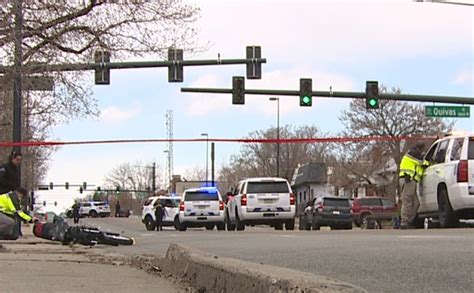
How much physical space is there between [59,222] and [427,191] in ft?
25.6

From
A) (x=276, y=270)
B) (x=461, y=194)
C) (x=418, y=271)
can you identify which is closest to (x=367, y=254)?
(x=418, y=271)

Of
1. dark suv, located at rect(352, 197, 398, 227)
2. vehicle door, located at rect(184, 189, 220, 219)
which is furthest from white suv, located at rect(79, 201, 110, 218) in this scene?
vehicle door, located at rect(184, 189, 220, 219)

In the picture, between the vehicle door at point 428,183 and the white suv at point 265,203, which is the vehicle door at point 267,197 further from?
the vehicle door at point 428,183

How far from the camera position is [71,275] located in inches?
329

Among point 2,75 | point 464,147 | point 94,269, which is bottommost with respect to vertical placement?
point 94,269

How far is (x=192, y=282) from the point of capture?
732 cm

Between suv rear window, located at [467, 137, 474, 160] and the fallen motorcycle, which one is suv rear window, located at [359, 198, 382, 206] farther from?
the fallen motorcycle

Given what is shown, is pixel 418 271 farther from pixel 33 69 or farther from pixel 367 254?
pixel 33 69

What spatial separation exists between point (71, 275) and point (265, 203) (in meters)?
17.5

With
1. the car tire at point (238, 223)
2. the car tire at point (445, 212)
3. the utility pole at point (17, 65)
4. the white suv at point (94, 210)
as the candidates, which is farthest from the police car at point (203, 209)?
→ the white suv at point (94, 210)

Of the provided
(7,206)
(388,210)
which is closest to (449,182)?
(7,206)

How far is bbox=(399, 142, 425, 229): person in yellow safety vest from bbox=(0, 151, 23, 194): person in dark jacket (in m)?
8.74

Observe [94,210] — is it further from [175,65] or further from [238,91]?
[175,65]

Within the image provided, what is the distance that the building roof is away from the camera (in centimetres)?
7581
